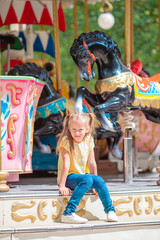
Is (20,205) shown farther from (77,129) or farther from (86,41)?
(86,41)

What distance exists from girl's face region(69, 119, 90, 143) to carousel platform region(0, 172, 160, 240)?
0.51 meters

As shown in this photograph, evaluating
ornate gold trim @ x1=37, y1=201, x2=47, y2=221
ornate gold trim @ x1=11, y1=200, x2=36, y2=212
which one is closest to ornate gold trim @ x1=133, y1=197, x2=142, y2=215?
ornate gold trim @ x1=37, y1=201, x2=47, y2=221

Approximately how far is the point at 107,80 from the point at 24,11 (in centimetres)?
299

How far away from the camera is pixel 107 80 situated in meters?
5.77

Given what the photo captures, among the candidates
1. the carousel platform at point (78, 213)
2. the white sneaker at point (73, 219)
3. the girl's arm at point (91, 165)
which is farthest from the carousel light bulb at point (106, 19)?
the white sneaker at point (73, 219)

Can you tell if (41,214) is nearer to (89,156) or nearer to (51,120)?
(89,156)

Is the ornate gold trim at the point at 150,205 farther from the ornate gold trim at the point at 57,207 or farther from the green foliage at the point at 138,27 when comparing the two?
the green foliage at the point at 138,27

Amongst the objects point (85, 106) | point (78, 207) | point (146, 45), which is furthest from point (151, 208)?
point (146, 45)

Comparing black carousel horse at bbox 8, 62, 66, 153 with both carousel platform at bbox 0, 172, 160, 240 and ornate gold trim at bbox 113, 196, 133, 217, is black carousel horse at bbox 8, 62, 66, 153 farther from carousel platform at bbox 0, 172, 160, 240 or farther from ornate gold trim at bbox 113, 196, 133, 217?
ornate gold trim at bbox 113, 196, 133, 217

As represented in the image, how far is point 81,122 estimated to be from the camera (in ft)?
15.4

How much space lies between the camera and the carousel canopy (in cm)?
816

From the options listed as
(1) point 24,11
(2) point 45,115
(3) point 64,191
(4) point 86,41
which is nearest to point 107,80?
(4) point 86,41

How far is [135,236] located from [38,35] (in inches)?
226

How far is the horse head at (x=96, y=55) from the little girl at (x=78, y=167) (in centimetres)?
101
